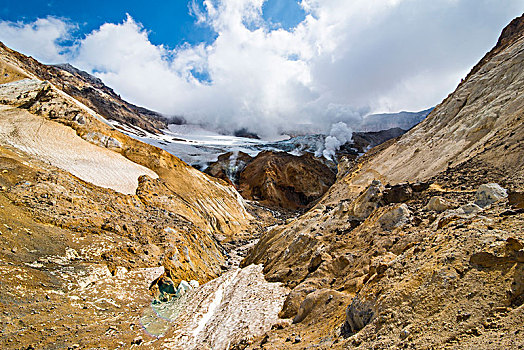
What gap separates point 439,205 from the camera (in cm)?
1252

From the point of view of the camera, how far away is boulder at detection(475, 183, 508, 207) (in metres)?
11.0

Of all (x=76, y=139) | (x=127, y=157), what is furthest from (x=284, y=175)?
(x=76, y=139)

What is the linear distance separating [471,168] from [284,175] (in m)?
89.5

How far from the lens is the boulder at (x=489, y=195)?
11.0 metres

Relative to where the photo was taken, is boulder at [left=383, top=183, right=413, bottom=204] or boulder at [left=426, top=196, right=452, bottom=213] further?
boulder at [left=383, top=183, right=413, bottom=204]

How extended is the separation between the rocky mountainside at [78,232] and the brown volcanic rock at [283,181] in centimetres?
5752

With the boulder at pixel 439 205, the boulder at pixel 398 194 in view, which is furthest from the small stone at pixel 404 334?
the boulder at pixel 398 194

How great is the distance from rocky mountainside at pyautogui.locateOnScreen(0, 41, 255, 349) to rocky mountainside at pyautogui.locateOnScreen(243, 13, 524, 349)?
764 centimetres

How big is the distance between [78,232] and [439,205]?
20.6m

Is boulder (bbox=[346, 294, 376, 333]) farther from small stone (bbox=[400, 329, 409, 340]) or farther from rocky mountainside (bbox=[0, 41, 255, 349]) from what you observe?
rocky mountainside (bbox=[0, 41, 255, 349])

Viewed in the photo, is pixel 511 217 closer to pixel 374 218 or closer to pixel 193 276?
pixel 374 218

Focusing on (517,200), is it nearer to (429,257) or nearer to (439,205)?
(429,257)

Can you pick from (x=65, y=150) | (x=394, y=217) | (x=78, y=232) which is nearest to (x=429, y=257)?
(x=394, y=217)

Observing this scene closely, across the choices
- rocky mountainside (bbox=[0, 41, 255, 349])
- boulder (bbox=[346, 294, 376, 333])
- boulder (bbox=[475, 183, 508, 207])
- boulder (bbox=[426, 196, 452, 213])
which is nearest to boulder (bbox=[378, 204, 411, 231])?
boulder (bbox=[426, 196, 452, 213])
